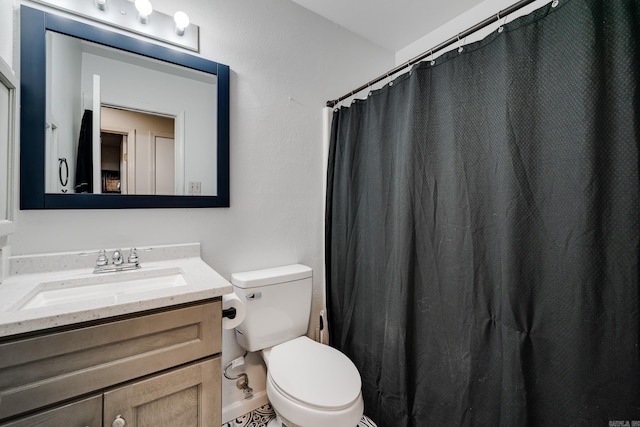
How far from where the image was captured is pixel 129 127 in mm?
1212

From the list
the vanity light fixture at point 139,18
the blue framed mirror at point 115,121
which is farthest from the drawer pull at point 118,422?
the vanity light fixture at point 139,18

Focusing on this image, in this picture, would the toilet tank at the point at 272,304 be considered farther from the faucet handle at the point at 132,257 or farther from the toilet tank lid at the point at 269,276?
the faucet handle at the point at 132,257

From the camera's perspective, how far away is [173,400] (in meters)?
0.83

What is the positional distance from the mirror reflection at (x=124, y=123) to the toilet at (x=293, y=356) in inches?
23.7

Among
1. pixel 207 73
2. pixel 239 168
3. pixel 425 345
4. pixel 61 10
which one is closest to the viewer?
pixel 61 10

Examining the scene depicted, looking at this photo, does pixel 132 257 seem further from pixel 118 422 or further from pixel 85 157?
pixel 118 422

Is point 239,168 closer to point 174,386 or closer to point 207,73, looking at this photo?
point 207,73

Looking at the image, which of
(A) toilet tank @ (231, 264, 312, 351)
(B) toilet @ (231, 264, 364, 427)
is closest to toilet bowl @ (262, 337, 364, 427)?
(B) toilet @ (231, 264, 364, 427)

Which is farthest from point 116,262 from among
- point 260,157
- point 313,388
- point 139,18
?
point 139,18

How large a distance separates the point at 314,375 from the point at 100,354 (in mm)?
→ 804

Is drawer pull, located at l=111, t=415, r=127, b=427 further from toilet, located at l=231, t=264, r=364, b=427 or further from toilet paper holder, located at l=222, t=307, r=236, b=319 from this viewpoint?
toilet, located at l=231, t=264, r=364, b=427

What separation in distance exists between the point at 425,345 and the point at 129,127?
1.69 m

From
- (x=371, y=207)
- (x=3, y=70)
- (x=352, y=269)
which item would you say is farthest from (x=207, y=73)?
(x=352, y=269)

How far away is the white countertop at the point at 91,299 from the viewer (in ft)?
2.14
